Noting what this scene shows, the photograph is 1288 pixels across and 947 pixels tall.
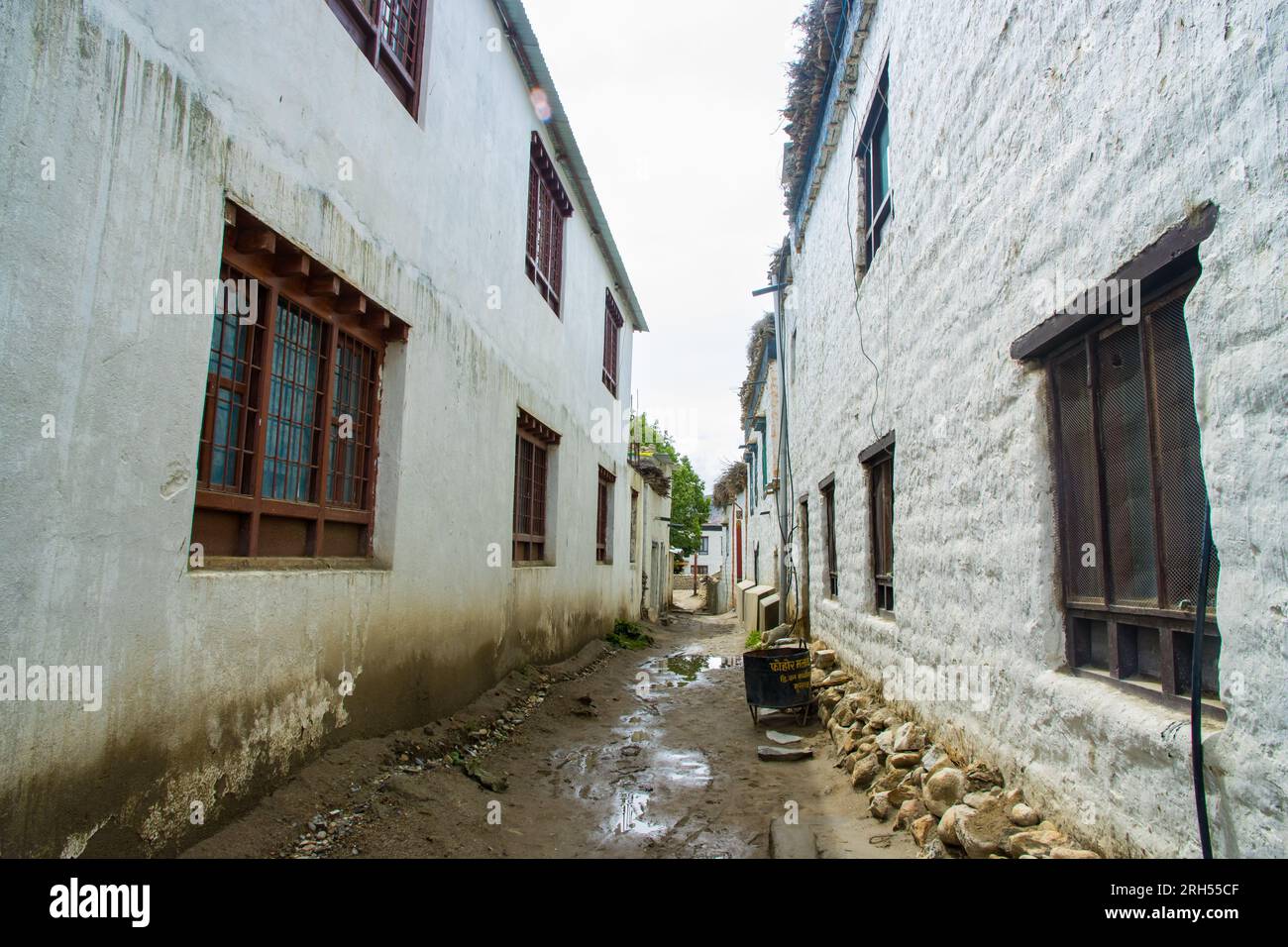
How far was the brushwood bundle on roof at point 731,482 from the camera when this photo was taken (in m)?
23.9

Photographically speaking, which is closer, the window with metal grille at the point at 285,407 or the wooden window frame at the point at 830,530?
the window with metal grille at the point at 285,407

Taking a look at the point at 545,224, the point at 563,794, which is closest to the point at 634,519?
the point at 545,224

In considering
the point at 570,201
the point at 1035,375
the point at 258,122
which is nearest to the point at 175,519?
the point at 258,122

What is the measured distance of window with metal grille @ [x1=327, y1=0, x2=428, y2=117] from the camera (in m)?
4.84

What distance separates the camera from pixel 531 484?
916 centimetres

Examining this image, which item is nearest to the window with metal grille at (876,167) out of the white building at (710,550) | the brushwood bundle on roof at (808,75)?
the brushwood bundle on roof at (808,75)

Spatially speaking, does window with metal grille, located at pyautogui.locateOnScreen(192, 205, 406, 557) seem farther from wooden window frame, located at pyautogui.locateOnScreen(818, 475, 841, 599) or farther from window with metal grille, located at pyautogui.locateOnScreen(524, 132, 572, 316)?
wooden window frame, located at pyautogui.locateOnScreen(818, 475, 841, 599)

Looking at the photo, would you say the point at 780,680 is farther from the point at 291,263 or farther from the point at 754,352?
the point at 754,352

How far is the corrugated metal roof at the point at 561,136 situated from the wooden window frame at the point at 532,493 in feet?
12.0

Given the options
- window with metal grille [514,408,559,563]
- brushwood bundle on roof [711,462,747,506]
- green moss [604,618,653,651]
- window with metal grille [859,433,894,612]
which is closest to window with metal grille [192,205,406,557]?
window with metal grille [514,408,559,563]

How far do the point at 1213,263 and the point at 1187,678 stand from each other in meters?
1.41

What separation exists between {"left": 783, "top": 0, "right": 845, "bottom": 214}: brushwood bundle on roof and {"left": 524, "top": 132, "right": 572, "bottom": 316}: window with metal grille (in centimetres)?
294

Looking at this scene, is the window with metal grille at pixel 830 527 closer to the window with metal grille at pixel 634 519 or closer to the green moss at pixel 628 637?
the green moss at pixel 628 637
